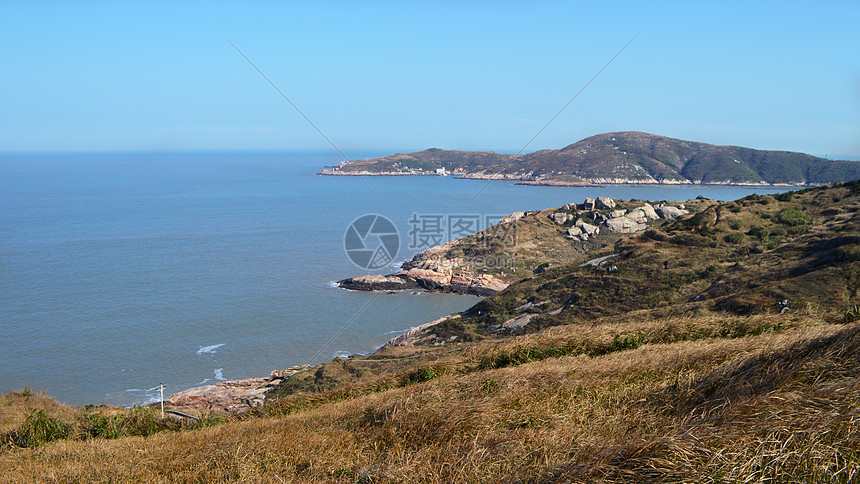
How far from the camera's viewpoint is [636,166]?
6112 inches

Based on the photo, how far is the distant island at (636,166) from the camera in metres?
138

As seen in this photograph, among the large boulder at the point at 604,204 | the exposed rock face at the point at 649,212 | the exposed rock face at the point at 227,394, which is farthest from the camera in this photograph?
the large boulder at the point at 604,204

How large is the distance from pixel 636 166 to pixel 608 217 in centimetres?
10706

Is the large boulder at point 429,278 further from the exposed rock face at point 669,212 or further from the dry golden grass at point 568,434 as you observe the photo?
the dry golden grass at point 568,434

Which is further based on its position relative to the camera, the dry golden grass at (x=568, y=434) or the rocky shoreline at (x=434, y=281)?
the rocky shoreline at (x=434, y=281)

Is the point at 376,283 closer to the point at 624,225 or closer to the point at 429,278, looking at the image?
the point at 429,278

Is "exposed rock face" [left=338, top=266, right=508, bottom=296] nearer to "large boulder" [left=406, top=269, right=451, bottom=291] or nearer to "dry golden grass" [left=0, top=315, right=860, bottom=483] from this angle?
"large boulder" [left=406, top=269, right=451, bottom=291]

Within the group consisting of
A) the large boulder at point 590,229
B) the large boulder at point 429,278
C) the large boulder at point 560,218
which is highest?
the large boulder at point 560,218

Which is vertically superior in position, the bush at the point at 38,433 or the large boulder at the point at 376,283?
the bush at the point at 38,433

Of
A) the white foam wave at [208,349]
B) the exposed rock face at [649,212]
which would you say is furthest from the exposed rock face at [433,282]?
the exposed rock face at [649,212]

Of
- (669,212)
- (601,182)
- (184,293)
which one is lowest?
(184,293)

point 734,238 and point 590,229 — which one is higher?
point 734,238

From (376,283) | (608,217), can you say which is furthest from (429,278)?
(608,217)

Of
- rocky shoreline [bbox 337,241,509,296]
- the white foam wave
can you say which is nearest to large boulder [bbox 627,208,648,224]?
rocky shoreline [bbox 337,241,509,296]
